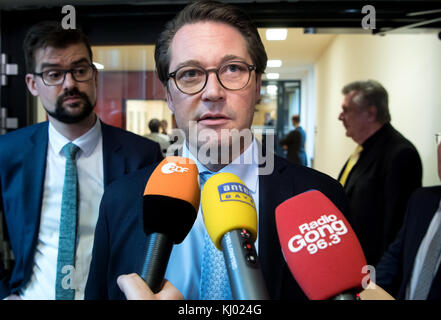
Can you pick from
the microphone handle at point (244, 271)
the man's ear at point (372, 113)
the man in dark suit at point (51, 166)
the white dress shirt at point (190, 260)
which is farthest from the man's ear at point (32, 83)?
the man's ear at point (372, 113)

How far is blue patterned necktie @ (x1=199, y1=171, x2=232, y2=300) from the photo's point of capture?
56cm

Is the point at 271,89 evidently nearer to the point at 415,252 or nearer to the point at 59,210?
the point at 59,210

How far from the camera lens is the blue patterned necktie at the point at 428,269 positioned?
0.85m

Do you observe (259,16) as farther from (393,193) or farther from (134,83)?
(393,193)

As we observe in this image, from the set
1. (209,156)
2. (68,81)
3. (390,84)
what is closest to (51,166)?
(68,81)

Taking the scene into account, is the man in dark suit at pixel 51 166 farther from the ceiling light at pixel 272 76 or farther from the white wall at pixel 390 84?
the white wall at pixel 390 84

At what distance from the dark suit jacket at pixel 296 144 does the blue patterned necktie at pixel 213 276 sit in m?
0.32

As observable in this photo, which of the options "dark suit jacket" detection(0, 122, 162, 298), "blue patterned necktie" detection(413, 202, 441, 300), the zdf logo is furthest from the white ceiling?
"blue patterned necktie" detection(413, 202, 441, 300)

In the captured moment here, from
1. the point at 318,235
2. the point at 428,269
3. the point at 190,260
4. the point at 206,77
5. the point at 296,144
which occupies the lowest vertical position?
the point at 428,269

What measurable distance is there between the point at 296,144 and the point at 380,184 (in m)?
0.21

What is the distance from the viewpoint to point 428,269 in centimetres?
87

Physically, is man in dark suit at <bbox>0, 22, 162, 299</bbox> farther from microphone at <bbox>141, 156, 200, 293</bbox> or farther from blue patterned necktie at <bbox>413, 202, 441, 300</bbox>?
blue patterned necktie at <bbox>413, 202, 441, 300</bbox>

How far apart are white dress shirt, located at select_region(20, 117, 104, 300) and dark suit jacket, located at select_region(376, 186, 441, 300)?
2.75ft

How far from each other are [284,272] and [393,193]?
469 millimetres
